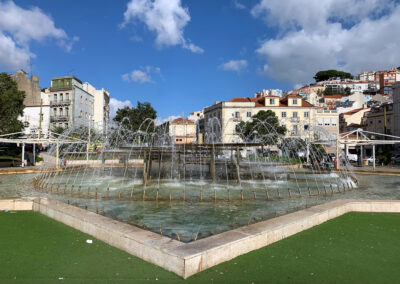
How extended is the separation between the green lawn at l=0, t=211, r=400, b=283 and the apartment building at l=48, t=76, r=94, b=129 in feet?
209

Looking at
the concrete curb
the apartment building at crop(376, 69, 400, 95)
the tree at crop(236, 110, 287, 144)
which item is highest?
the apartment building at crop(376, 69, 400, 95)

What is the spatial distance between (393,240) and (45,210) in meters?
8.67

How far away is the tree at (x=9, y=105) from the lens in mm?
36866

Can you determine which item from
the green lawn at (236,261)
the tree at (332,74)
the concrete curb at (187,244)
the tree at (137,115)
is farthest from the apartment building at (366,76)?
the green lawn at (236,261)

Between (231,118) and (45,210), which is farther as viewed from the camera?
(231,118)

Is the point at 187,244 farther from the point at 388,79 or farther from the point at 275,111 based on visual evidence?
the point at 388,79

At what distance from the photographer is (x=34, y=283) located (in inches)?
167

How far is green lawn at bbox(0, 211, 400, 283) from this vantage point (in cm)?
449

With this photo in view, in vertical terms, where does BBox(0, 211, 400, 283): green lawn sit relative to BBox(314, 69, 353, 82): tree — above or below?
below

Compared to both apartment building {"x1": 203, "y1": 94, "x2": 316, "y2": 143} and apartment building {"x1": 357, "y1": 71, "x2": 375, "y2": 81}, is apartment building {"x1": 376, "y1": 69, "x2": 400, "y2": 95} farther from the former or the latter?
apartment building {"x1": 203, "y1": 94, "x2": 316, "y2": 143}

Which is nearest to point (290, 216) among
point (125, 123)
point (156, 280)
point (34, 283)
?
point (156, 280)

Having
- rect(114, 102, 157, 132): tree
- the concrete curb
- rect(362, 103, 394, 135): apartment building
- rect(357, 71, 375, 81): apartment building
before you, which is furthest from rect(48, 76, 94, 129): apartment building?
rect(357, 71, 375, 81): apartment building

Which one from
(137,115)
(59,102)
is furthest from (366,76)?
(59,102)

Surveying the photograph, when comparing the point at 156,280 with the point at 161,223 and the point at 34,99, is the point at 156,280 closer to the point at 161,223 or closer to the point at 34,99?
the point at 161,223
